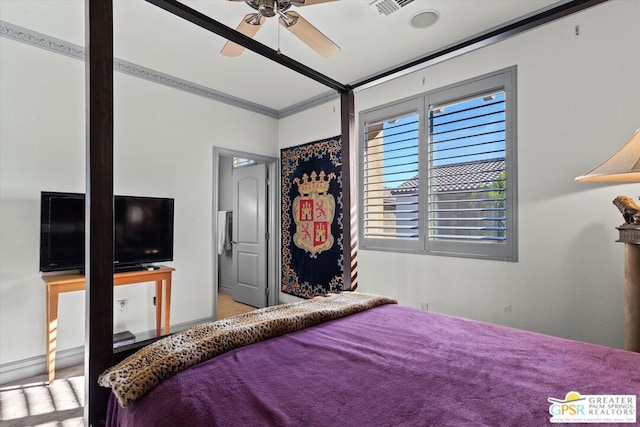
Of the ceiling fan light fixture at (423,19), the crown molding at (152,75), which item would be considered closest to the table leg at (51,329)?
the crown molding at (152,75)

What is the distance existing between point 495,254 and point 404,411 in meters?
2.20

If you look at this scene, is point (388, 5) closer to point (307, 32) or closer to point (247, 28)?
point (307, 32)

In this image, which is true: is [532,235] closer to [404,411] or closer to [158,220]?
[404,411]

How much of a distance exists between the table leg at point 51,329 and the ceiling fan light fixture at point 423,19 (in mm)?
→ 3474

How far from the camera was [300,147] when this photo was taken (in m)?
4.46

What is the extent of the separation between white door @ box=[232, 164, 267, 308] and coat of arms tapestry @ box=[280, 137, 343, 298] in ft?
1.04

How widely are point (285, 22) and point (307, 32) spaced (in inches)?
6.9

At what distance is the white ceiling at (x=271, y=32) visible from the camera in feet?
7.97

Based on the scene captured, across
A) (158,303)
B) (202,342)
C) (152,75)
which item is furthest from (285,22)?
(158,303)

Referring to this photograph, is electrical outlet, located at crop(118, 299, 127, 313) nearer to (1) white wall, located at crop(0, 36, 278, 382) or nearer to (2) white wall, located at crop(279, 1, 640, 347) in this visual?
(1) white wall, located at crop(0, 36, 278, 382)

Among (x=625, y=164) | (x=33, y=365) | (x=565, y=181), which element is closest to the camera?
(x=625, y=164)

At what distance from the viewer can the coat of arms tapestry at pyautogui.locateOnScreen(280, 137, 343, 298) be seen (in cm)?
400

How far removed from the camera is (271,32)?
9.12ft

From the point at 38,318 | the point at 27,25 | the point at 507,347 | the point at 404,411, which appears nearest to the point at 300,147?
the point at 27,25
